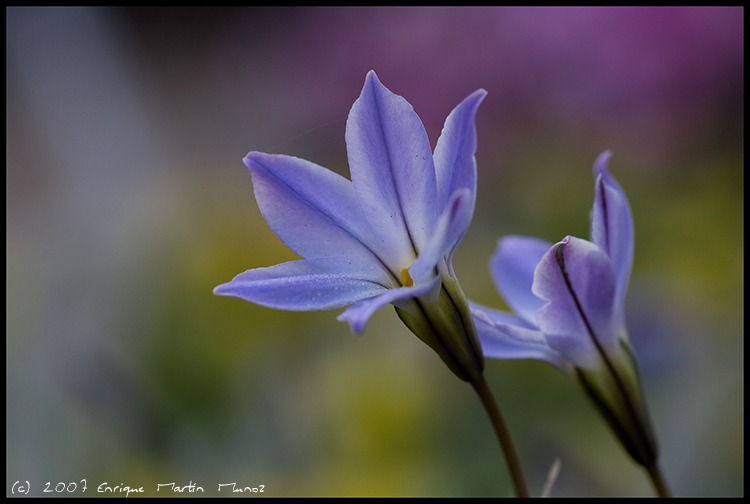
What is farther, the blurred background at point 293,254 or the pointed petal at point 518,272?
the blurred background at point 293,254

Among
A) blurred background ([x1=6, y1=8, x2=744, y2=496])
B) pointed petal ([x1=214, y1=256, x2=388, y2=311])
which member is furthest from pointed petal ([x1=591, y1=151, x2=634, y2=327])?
blurred background ([x1=6, y1=8, x2=744, y2=496])

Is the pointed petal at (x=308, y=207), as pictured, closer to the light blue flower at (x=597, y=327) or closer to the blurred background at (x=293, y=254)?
the light blue flower at (x=597, y=327)

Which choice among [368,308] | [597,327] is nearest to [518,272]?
[597,327]

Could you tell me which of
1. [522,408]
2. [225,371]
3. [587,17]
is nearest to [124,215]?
[225,371]

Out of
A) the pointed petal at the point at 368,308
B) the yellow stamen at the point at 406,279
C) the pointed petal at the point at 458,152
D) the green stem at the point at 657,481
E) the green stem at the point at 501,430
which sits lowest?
the green stem at the point at 657,481

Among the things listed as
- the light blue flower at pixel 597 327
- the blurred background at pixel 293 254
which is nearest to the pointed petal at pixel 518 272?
→ the light blue flower at pixel 597 327

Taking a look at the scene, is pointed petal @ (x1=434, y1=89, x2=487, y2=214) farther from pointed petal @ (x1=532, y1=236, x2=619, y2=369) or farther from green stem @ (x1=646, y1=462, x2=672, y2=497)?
green stem @ (x1=646, y1=462, x2=672, y2=497)
